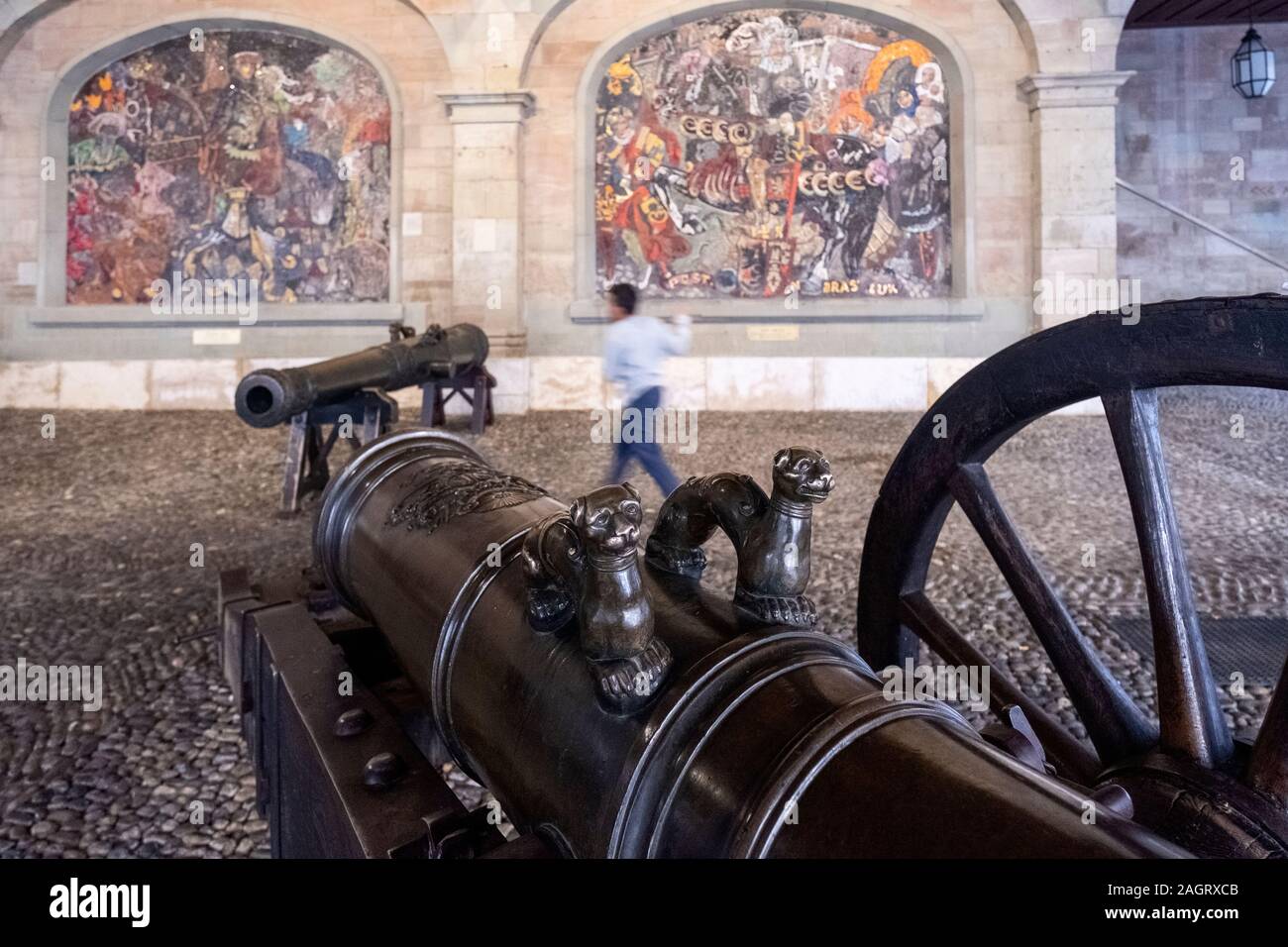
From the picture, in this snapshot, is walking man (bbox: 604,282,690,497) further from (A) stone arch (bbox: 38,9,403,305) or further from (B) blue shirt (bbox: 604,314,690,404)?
(A) stone arch (bbox: 38,9,403,305)

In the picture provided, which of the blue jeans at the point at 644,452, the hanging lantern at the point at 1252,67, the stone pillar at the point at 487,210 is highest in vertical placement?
the hanging lantern at the point at 1252,67

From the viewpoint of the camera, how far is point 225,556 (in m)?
4.06

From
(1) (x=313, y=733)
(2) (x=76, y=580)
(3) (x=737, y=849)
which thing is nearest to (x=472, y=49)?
(2) (x=76, y=580)

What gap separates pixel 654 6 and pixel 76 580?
8802 millimetres

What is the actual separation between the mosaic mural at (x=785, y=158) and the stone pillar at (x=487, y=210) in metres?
1.27

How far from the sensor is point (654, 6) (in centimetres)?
965

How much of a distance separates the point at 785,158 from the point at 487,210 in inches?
138

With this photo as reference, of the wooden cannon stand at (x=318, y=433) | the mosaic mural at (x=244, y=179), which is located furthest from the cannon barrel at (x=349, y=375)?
the mosaic mural at (x=244, y=179)

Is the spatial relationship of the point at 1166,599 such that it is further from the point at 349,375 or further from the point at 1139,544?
the point at 349,375

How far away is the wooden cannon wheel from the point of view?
38.4 inches

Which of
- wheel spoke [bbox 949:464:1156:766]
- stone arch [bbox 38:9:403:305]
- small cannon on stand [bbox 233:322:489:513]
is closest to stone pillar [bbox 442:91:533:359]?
stone arch [bbox 38:9:403:305]

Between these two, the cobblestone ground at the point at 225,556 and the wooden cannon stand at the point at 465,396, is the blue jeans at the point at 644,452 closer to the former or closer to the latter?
the cobblestone ground at the point at 225,556

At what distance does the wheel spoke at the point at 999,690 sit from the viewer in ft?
4.32
